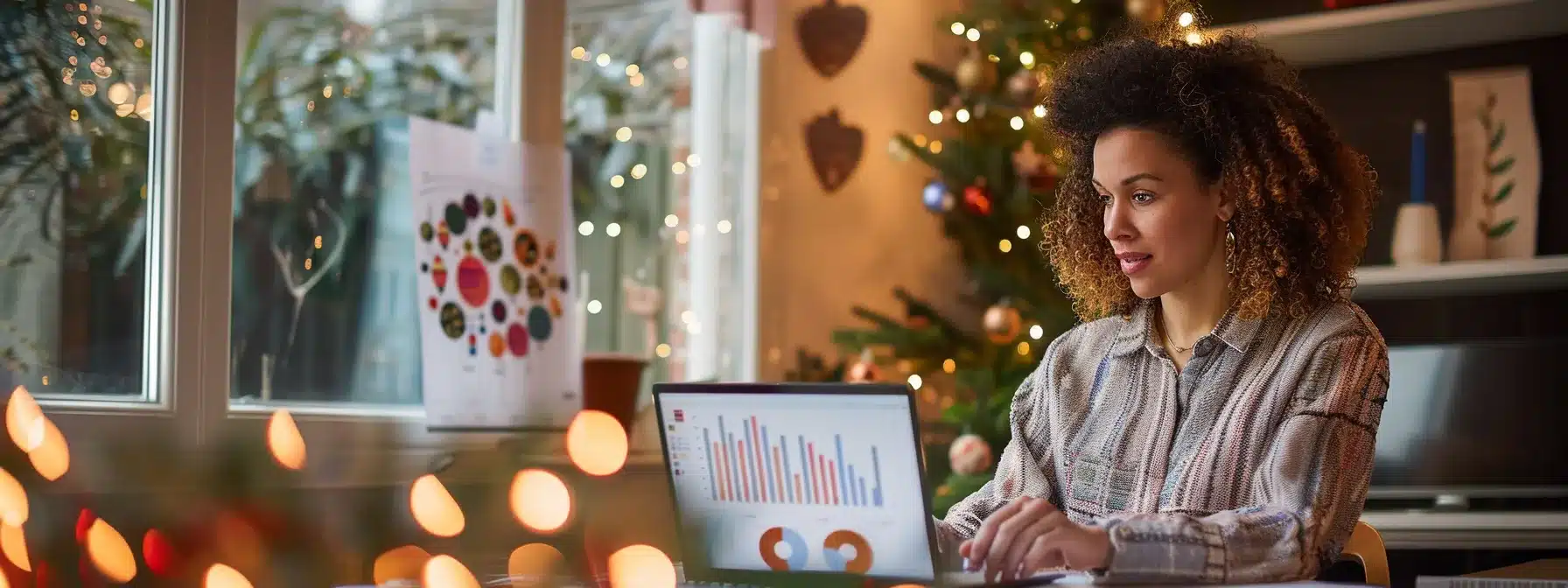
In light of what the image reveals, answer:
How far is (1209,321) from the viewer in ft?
5.10

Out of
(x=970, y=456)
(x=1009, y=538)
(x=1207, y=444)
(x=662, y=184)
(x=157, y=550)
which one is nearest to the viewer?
(x=157, y=550)

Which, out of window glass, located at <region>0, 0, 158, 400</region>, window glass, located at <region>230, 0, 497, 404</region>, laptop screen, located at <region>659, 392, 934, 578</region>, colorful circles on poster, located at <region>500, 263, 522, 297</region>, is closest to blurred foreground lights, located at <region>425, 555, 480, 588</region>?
laptop screen, located at <region>659, 392, 934, 578</region>

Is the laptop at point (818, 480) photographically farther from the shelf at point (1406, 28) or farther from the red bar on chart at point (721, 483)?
the shelf at point (1406, 28)

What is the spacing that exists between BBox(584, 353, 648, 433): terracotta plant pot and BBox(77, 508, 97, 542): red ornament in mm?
2240

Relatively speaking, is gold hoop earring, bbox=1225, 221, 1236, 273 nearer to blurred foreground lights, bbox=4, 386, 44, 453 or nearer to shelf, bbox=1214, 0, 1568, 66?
shelf, bbox=1214, 0, 1568, 66

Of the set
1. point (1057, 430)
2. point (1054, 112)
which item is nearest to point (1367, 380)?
point (1057, 430)

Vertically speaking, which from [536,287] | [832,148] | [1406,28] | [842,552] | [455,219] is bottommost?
[842,552]

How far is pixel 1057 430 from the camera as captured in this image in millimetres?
1626

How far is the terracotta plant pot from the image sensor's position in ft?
8.46

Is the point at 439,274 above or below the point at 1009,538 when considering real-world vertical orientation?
above

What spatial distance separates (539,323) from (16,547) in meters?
2.22

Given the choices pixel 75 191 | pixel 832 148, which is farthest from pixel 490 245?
pixel 832 148

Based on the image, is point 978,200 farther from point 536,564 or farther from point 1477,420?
point 536,564

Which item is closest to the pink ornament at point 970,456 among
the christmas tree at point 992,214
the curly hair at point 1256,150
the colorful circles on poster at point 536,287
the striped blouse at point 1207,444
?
the christmas tree at point 992,214
